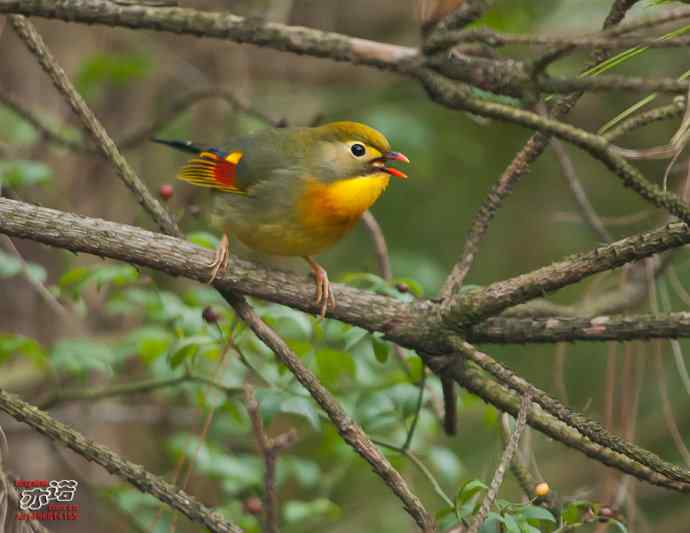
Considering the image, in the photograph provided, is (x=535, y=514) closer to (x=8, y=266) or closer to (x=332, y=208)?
(x=332, y=208)

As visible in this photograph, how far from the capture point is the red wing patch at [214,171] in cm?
386

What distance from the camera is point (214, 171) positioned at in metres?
3.89

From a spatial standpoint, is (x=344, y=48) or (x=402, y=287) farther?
(x=402, y=287)

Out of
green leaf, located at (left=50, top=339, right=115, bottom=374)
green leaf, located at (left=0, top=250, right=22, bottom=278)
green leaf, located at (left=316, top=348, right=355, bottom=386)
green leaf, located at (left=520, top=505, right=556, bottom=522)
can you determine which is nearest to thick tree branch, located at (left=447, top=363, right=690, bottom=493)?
green leaf, located at (left=520, top=505, right=556, bottom=522)

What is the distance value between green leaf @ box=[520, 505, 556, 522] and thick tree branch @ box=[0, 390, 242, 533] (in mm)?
742

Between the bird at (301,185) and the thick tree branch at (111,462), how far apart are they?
1.18 m

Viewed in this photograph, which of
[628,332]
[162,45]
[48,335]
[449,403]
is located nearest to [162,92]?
[162,45]

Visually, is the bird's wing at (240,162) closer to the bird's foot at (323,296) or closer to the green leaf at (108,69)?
the bird's foot at (323,296)

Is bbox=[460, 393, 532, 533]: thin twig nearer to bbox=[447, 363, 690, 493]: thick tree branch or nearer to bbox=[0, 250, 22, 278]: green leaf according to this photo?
bbox=[447, 363, 690, 493]: thick tree branch

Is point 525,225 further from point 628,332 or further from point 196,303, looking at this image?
point 628,332

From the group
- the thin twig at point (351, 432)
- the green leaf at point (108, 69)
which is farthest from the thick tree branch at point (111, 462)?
the green leaf at point (108, 69)

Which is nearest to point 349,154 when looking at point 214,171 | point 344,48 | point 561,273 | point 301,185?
point 301,185

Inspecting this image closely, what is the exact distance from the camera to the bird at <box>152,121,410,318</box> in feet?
11.9

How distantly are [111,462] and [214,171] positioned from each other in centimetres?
171
